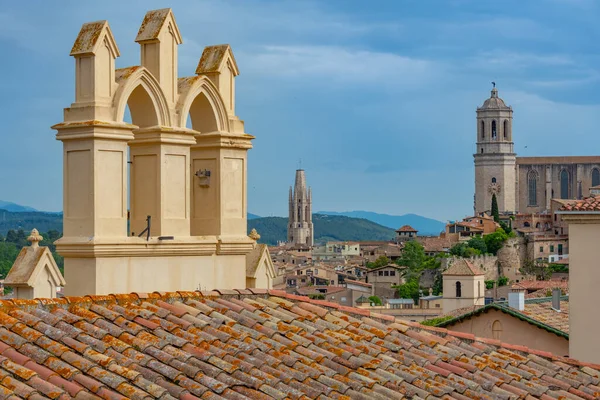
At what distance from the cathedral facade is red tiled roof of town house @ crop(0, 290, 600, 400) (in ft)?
530

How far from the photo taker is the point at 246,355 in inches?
313

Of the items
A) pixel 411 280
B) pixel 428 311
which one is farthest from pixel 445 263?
pixel 428 311

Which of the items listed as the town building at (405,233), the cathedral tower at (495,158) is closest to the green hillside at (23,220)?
the town building at (405,233)

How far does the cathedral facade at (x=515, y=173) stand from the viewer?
572ft

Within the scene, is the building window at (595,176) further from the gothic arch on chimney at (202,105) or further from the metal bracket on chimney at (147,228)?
the metal bracket on chimney at (147,228)

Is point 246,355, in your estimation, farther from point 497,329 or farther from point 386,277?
point 386,277

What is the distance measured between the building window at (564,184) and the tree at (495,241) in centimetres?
4810

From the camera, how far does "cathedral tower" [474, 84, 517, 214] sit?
17688cm

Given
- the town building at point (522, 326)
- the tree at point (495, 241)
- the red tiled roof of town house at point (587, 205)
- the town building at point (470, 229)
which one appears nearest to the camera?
the red tiled roof of town house at point (587, 205)

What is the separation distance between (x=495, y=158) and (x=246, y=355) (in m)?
174

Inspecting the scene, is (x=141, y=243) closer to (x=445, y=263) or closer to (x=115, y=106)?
(x=115, y=106)

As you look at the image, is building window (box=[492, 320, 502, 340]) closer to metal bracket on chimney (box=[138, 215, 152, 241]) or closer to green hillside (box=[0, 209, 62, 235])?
metal bracket on chimney (box=[138, 215, 152, 241])

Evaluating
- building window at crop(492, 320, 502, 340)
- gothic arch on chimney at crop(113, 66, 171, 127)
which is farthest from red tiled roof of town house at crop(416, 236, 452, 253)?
gothic arch on chimney at crop(113, 66, 171, 127)

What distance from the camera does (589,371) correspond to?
33.3 feet
